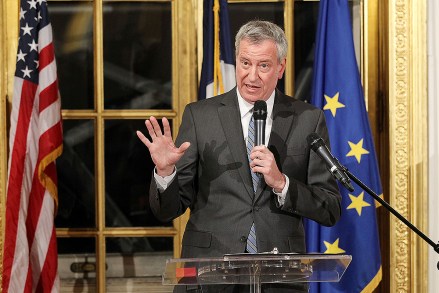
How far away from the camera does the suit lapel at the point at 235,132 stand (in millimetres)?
3100

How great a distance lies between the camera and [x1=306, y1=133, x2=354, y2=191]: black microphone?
264 centimetres

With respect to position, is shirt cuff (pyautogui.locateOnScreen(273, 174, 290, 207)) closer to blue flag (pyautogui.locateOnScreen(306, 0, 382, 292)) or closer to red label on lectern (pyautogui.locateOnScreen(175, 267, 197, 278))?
red label on lectern (pyautogui.locateOnScreen(175, 267, 197, 278))

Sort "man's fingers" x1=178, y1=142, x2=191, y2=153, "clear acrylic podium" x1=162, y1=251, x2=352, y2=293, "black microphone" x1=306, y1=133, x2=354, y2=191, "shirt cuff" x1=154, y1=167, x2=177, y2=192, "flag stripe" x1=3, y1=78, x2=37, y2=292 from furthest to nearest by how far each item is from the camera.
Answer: "flag stripe" x1=3, y1=78, x2=37, y2=292 < "shirt cuff" x1=154, y1=167, x2=177, y2=192 < "man's fingers" x1=178, y1=142, x2=191, y2=153 < "black microphone" x1=306, y1=133, x2=354, y2=191 < "clear acrylic podium" x1=162, y1=251, x2=352, y2=293

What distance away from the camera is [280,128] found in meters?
3.18

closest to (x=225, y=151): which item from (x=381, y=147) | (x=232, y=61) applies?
(x=232, y=61)

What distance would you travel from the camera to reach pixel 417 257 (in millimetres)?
4520

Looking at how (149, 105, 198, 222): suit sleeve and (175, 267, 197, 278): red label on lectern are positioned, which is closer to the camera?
(175, 267, 197, 278): red label on lectern

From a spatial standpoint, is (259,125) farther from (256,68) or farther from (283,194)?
(256,68)

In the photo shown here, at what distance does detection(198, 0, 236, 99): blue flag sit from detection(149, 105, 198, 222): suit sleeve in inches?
43.5

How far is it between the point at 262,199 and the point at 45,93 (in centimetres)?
155

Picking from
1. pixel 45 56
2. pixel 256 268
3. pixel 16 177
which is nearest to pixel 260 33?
pixel 256 268

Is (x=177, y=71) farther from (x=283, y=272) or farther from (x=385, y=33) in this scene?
(x=283, y=272)

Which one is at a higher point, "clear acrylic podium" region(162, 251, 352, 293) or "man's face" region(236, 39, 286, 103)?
"man's face" region(236, 39, 286, 103)

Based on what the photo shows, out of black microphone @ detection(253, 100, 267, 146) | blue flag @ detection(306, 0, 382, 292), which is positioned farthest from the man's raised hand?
blue flag @ detection(306, 0, 382, 292)
